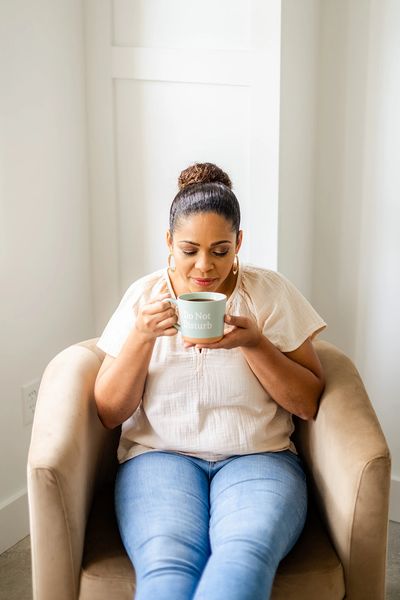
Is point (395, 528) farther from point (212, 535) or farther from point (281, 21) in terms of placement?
point (281, 21)

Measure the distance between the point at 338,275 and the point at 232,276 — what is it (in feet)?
2.21

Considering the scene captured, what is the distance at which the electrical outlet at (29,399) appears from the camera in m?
2.13

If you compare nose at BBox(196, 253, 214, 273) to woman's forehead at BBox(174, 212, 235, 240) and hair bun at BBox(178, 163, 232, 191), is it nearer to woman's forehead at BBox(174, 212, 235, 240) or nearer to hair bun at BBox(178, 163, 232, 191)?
woman's forehead at BBox(174, 212, 235, 240)

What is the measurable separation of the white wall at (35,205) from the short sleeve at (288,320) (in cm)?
77

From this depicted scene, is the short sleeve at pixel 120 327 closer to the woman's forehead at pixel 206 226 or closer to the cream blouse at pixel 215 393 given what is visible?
the cream blouse at pixel 215 393

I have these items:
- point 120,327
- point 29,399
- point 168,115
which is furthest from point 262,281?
point 29,399

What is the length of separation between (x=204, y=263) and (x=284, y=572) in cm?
59

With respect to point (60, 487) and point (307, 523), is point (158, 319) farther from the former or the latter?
point (307, 523)

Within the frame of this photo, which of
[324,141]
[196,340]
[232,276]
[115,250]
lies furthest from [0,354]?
[324,141]

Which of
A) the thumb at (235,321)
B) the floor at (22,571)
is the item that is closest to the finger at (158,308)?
the thumb at (235,321)

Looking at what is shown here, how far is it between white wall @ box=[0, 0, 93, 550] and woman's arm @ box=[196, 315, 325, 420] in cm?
80

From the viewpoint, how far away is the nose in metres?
1.48

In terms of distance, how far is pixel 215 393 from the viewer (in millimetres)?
1541

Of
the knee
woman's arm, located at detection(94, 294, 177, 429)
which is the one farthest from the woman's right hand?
the knee
